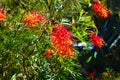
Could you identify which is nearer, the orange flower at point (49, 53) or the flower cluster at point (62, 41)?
the flower cluster at point (62, 41)

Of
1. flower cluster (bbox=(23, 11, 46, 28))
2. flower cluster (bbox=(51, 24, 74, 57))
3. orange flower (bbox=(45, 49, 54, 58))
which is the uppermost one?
flower cluster (bbox=(23, 11, 46, 28))

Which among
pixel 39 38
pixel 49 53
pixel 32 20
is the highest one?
pixel 32 20

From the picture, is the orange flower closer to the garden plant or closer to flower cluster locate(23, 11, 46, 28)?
the garden plant

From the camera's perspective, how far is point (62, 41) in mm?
4371

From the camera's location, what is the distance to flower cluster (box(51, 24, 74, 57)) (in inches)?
172

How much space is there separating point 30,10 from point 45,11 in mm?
185

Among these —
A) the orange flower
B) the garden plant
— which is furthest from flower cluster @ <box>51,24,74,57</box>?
the orange flower

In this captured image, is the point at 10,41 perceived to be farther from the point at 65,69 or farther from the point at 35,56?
the point at 65,69

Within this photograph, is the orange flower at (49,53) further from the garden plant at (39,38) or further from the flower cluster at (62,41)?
the flower cluster at (62,41)

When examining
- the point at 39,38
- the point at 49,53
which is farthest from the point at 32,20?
the point at 49,53

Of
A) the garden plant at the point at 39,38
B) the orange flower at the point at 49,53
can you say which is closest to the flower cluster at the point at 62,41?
the garden plant at the point at 39,38

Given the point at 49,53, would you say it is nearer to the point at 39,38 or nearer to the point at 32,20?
the point at 39,38

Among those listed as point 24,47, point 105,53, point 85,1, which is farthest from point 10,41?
point 105,53

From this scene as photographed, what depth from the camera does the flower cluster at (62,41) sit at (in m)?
4.36
